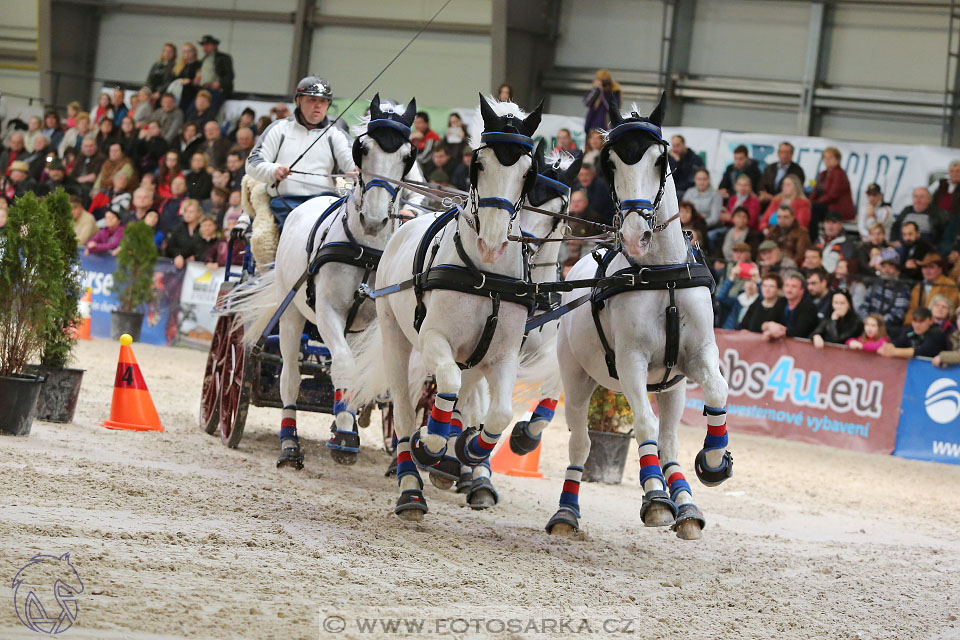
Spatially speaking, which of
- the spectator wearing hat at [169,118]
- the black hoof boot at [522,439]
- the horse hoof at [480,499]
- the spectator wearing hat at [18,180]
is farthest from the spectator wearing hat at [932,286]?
the spectator wearing hat at [18,180]

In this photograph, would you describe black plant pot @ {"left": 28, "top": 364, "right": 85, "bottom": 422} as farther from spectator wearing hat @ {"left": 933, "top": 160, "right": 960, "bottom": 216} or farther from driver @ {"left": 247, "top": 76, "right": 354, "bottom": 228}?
spectator wearing hat @ {"left": 933, "top": 160, "right": 960, "bottom": 216}

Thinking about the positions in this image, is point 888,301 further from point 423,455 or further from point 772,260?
point 423,455

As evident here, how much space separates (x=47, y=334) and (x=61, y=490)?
2294 mm

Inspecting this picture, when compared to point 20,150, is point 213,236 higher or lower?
lower

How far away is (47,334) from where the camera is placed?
308 inches

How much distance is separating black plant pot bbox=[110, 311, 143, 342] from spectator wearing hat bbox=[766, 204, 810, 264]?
8.59 metres

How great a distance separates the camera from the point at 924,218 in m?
14.0

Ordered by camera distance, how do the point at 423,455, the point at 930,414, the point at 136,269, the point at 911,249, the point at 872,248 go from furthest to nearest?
the point at 136,269, the point at 872,248, the point at 911,249, the point at 930,414, the point at 423,455

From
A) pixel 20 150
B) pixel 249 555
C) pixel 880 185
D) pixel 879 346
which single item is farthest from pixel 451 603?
pixel 20 150

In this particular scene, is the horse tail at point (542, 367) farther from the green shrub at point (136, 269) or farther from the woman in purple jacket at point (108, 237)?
the woman in purple jacket at point (108, 237)

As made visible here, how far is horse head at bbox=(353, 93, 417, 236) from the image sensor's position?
673cm

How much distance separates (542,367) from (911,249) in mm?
7690

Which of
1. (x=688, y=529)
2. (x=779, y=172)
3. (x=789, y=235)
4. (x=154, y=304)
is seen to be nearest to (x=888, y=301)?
(x=789, y=235)

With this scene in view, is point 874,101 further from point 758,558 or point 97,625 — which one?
point 97,625
